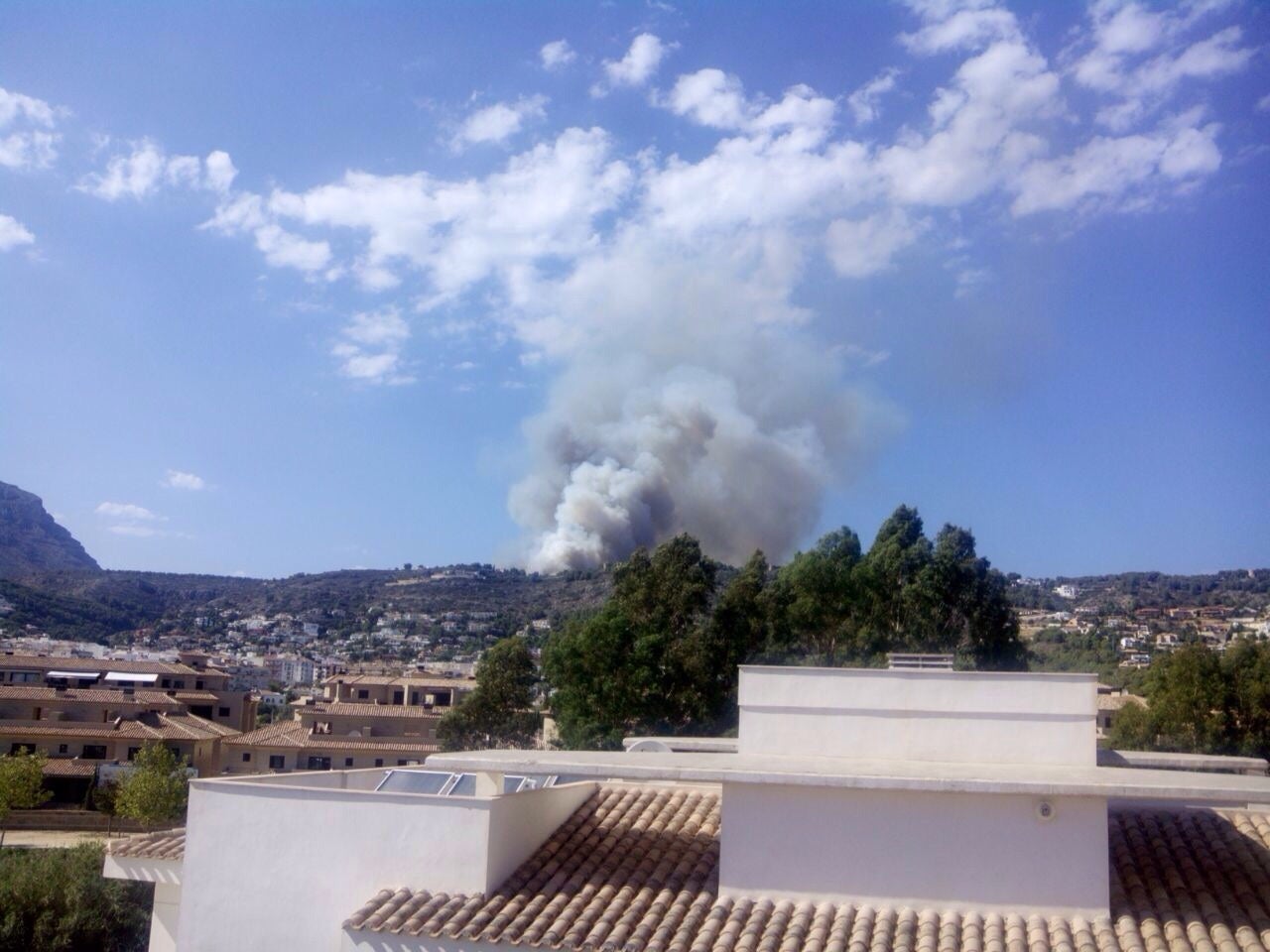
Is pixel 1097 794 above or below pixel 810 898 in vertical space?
above

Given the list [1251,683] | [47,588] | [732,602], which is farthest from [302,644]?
[1251,683]

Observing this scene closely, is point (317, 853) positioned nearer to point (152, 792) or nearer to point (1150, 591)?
point (152, 792)

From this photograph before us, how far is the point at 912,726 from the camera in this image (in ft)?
33.2

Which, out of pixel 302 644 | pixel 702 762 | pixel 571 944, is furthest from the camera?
pixel 302 644

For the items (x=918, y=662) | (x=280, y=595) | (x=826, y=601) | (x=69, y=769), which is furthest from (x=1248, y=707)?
(x=280, y=595)

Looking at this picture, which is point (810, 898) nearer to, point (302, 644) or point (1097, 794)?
point (1097, 794)

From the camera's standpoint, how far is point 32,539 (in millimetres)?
159250

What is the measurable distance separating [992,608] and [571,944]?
83.9ft

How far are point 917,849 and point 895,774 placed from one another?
0.59 metres

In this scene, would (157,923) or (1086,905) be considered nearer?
(1086,905)

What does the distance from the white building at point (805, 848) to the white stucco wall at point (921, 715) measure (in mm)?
20

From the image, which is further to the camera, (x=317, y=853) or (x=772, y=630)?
(x=772, y=630)

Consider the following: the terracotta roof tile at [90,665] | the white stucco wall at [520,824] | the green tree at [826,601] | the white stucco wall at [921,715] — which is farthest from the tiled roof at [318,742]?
the white stucco wall at [921,715]

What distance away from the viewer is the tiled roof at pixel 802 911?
8.14 metres
